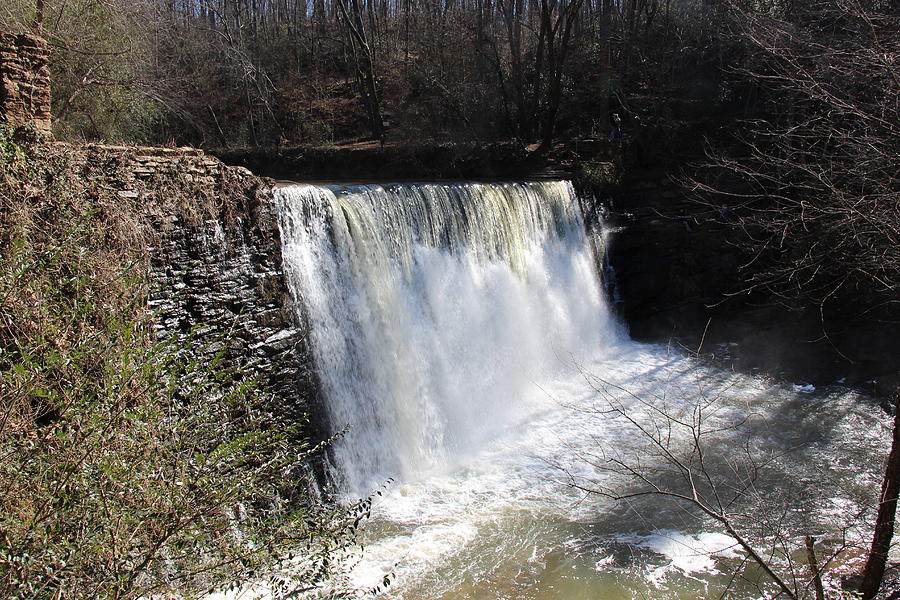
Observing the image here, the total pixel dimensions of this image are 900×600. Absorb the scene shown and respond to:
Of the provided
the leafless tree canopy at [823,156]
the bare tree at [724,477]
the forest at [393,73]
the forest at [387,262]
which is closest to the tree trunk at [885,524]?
the forest at [387,262]

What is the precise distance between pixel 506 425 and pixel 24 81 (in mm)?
7332

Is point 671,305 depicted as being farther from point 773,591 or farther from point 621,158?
point 773,591

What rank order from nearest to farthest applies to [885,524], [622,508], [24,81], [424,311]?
[885,524] → [24,81] → [622,508] → [424,311]

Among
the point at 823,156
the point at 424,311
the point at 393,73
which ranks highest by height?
the point at 393,73

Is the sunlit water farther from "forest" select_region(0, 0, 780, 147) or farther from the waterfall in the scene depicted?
"forest" select_region(0, 0, 780, 147)

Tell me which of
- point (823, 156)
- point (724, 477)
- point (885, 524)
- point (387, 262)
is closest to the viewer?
point (885, 524)

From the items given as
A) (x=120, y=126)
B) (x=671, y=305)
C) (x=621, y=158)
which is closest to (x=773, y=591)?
(x=671, y=305)

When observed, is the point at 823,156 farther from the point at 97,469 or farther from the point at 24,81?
the point at 24,81

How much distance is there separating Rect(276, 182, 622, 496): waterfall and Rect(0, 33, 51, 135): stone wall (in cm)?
262

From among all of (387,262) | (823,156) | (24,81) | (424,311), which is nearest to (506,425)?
(424,311)

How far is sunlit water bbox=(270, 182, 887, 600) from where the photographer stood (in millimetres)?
6223

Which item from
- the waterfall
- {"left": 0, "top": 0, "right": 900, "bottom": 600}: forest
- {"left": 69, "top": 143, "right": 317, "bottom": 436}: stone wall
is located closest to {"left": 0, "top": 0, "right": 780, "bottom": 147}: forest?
{"left": 0, "top": 0, "right": 900, "bottom": 600}: forest

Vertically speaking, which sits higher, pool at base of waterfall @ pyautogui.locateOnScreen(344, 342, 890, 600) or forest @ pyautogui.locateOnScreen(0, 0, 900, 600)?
forest @ pyautogui.locateOnScreen(0, 0, 900, 600)

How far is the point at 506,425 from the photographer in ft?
31.5
